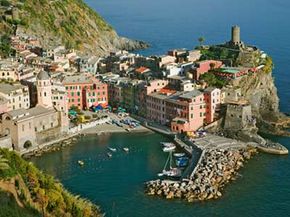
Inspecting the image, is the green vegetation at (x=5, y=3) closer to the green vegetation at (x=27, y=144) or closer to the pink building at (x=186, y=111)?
the pink building at (x=186, y=111)

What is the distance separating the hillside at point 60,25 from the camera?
85875 mm

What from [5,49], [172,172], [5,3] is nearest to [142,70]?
[5,49]

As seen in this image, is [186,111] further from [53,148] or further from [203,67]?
[53,148]

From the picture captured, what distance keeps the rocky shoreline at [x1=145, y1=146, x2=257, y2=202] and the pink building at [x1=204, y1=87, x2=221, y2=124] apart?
7238 mm

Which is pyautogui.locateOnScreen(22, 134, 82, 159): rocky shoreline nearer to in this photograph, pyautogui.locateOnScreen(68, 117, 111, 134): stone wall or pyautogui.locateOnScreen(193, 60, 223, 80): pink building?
pyautogui.locateOnScreen(68, 117, 111, 134): stone wall

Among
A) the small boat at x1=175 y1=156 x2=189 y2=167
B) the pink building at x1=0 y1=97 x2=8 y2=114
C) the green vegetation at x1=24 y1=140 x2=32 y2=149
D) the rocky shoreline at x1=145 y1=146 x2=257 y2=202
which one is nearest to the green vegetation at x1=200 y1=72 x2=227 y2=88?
the rocky shoreline at x1=145 y1=146 x2=257 y2=202

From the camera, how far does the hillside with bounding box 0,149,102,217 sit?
27452 millimetres

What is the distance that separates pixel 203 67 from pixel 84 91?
13042 millimetres

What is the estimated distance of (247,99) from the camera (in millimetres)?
58344

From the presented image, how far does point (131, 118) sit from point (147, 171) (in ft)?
43.4

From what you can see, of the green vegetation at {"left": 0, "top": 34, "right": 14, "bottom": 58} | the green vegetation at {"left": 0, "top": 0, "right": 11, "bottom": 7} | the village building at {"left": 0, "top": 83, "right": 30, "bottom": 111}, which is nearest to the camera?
the village building at {"left": 0, "top": 83, "right": 30, "bottom": 111}

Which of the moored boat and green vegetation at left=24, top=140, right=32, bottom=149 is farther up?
green vegetation at left=24, top=140, right=32, bottom=149

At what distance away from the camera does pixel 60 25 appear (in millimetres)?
92000

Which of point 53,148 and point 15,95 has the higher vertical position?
point 15,95
